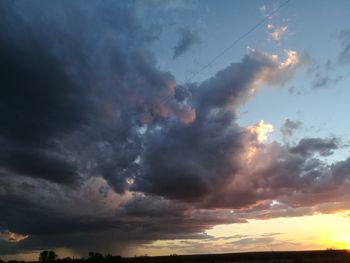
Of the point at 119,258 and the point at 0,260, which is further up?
the point at 0,260

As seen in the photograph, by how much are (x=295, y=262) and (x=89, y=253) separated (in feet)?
167

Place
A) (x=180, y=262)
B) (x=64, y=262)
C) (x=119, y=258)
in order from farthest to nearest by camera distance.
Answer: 1. (x=64, y=262)
2. (x=180, y=262)
3. (x=119, y=258)

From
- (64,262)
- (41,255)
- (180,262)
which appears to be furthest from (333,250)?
(41,255)

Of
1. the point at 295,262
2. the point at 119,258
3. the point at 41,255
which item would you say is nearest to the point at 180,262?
the point at 119,258

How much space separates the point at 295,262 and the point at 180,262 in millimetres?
52328

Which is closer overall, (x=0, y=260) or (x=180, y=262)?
(x=180, y=262)

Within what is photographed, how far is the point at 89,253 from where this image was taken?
10125 centimetres

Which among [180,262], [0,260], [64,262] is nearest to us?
[180,262]

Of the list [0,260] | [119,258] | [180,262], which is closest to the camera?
[119,258]

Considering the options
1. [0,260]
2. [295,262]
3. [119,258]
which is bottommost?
[295,262]

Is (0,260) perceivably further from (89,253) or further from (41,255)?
(89,253)

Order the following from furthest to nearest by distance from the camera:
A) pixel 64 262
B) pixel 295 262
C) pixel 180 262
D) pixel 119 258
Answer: pixel 64 262 → pixel 180 262 → pixel 119 258 → pixel 295 262

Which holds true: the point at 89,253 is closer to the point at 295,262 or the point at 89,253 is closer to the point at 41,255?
the point at 295,262

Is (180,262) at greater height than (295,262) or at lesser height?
greater
